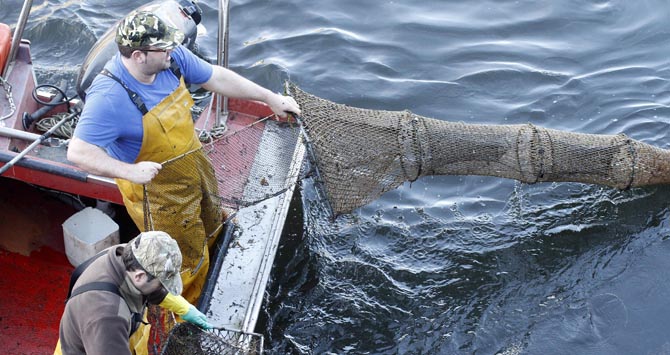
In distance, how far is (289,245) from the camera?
6660 mm

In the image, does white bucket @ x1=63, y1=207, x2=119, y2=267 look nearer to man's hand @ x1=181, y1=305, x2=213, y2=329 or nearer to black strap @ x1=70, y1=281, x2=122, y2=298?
man's hand @ x1=181, y1=305, x2=213, y2=329

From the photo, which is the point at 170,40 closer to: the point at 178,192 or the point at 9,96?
the point at 178,192

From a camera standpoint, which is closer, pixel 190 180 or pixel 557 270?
pixel 190 180

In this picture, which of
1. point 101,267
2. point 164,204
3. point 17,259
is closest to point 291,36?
point 17,259

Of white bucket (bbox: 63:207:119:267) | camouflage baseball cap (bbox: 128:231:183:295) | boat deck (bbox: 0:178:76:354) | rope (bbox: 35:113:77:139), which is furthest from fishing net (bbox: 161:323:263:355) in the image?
rope (bbox: 35:113:77:139)

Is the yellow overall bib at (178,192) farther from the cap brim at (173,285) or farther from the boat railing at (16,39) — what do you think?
the boat railing at (16,39)

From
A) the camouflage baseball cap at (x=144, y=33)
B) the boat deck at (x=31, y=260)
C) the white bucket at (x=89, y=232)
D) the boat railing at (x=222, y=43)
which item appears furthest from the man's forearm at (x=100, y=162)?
the boat deck at (x=31, y=260)

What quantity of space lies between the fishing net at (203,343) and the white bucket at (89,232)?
1553 mm

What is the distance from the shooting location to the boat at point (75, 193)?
546cm

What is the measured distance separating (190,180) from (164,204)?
0.78 ft

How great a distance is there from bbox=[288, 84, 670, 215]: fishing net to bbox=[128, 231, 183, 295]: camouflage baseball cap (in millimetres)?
1683

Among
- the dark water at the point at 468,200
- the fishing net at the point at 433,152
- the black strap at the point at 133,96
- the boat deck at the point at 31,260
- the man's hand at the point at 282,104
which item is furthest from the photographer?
the boat deck at the point at 31,260

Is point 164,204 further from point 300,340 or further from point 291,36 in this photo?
point 291,36

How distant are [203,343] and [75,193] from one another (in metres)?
1.90
